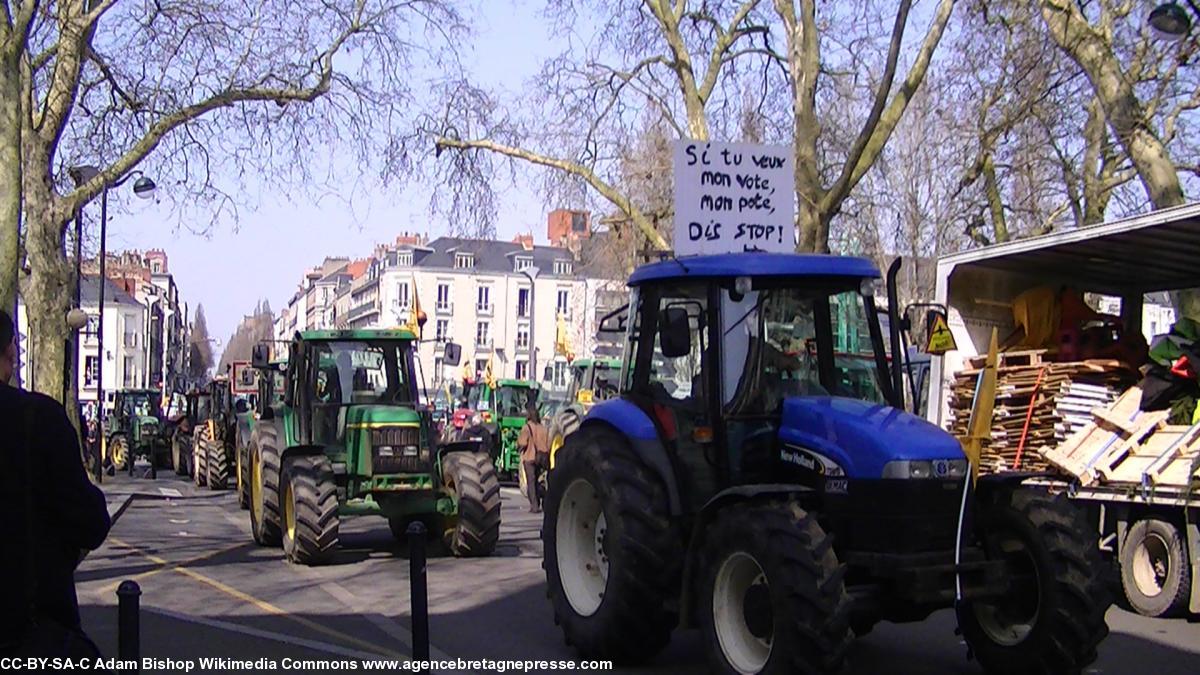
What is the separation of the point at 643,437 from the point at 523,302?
85734 millimetres

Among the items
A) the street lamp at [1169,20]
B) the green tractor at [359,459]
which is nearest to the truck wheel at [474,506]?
the green tractor at [359,459]

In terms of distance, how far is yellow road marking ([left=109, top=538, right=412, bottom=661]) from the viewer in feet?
30.0

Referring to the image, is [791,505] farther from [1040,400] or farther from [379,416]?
[379,416]

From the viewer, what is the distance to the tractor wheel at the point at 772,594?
6703 mm

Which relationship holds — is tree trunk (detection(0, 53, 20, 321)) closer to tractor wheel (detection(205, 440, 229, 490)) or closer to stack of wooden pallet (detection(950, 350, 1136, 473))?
stack of wooden pallet (detection(950, 350, 1136, 473))

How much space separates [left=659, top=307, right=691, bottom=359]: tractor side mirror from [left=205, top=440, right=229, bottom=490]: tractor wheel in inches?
819

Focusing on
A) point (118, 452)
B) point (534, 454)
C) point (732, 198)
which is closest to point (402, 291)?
point (118, 452)

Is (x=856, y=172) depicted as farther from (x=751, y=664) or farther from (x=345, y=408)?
(x=751, y=664)

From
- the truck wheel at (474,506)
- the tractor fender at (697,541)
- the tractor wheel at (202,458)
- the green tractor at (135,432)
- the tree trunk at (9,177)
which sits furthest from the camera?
the green tractor at (135,432)

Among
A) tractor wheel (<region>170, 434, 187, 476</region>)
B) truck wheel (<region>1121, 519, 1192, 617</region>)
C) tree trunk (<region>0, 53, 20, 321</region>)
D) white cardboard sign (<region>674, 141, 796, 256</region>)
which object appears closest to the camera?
truck wheel (<region>1121, 519, 1192, 617</region>)

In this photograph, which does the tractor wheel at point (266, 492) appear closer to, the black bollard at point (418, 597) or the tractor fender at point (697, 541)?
the black bollard at point (418, 597)

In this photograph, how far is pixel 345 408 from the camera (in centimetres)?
1486

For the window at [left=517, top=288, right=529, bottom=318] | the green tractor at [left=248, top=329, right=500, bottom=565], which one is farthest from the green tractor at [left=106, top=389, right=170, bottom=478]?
the window at [left=517, top=288, right=529, bottom=318]

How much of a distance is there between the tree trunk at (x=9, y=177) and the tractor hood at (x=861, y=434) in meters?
7.52
